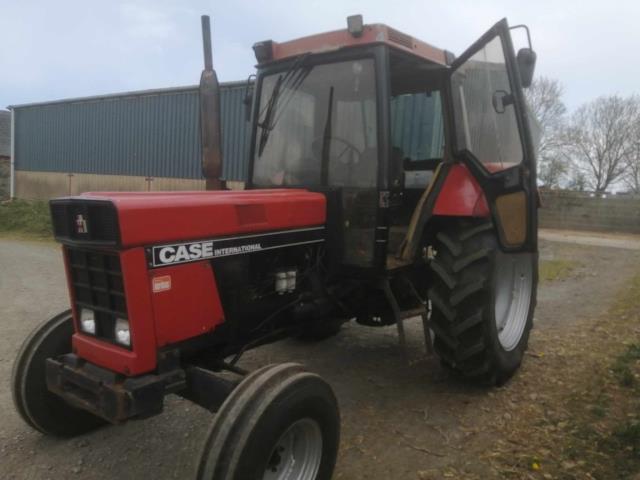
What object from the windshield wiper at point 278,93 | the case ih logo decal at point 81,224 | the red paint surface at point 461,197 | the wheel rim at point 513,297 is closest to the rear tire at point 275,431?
the case ih logo decal at point 81,224

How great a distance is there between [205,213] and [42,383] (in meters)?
1.39

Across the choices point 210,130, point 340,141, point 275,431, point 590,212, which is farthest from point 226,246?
point 590,212

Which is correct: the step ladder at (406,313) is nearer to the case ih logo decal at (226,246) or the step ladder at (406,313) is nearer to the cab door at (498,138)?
the case ih logo decal at (226,246)

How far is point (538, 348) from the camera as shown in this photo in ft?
15.5

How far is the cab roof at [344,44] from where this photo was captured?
3.29 m

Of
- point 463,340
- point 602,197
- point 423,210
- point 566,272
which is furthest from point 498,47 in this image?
point 602,197

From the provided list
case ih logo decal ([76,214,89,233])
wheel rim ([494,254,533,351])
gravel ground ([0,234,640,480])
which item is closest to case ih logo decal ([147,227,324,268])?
case ih logo decal ([76,214,89,233])

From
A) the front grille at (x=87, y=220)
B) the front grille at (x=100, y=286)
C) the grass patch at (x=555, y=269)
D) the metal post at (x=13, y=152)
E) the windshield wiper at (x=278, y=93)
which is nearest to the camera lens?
the front grille at (x=87, y=220)

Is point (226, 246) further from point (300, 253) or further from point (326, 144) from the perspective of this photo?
point (326, 144)

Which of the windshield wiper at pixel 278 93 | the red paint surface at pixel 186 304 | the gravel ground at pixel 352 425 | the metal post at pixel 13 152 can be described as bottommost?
the gravel ground at pixel 352 425

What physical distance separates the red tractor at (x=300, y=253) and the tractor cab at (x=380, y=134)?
1cm

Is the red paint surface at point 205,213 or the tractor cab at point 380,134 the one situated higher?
the tractor cab at point 380,134

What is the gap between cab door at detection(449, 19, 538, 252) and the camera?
12.0ft

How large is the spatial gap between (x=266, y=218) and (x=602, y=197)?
18199 mm
